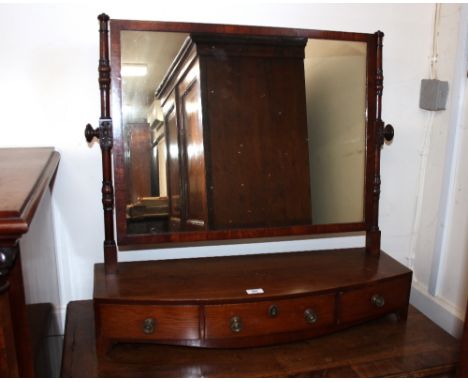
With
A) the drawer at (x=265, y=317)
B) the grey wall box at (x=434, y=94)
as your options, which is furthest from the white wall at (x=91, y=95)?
the drawer at (x=265, y=317)

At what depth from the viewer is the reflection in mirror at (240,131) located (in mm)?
1194

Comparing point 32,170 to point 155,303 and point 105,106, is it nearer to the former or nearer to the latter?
point 105,106

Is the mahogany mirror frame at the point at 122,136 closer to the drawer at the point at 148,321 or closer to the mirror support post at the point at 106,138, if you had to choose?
the mirror support post at the point at 106,138

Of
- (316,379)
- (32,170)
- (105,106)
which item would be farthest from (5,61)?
(316,379)

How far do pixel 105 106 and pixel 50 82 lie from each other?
220 millimetres

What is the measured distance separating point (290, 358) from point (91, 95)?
0.98 m

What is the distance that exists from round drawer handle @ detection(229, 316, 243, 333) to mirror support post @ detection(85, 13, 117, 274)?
40 cm

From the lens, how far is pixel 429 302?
4.80 feet

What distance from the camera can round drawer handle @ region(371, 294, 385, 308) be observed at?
1.20 m

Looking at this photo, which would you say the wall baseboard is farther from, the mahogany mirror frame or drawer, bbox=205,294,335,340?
drawer, bbox=205,294,335,340

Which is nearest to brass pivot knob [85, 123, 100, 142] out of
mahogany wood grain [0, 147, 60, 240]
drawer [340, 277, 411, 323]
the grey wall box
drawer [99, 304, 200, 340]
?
mahogany wood grain [0, 147, 60, 240]

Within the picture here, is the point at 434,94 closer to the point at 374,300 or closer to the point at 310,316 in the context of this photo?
the point at 374,300

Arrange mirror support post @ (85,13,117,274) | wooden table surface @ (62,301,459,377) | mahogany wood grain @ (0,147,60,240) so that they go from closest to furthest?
mahogany wood grain @ (0,147,60,240)
wooden table surface @ (62,301,459,377)
mirror support post @ (85,13,117,274)

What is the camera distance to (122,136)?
1.18 meters
